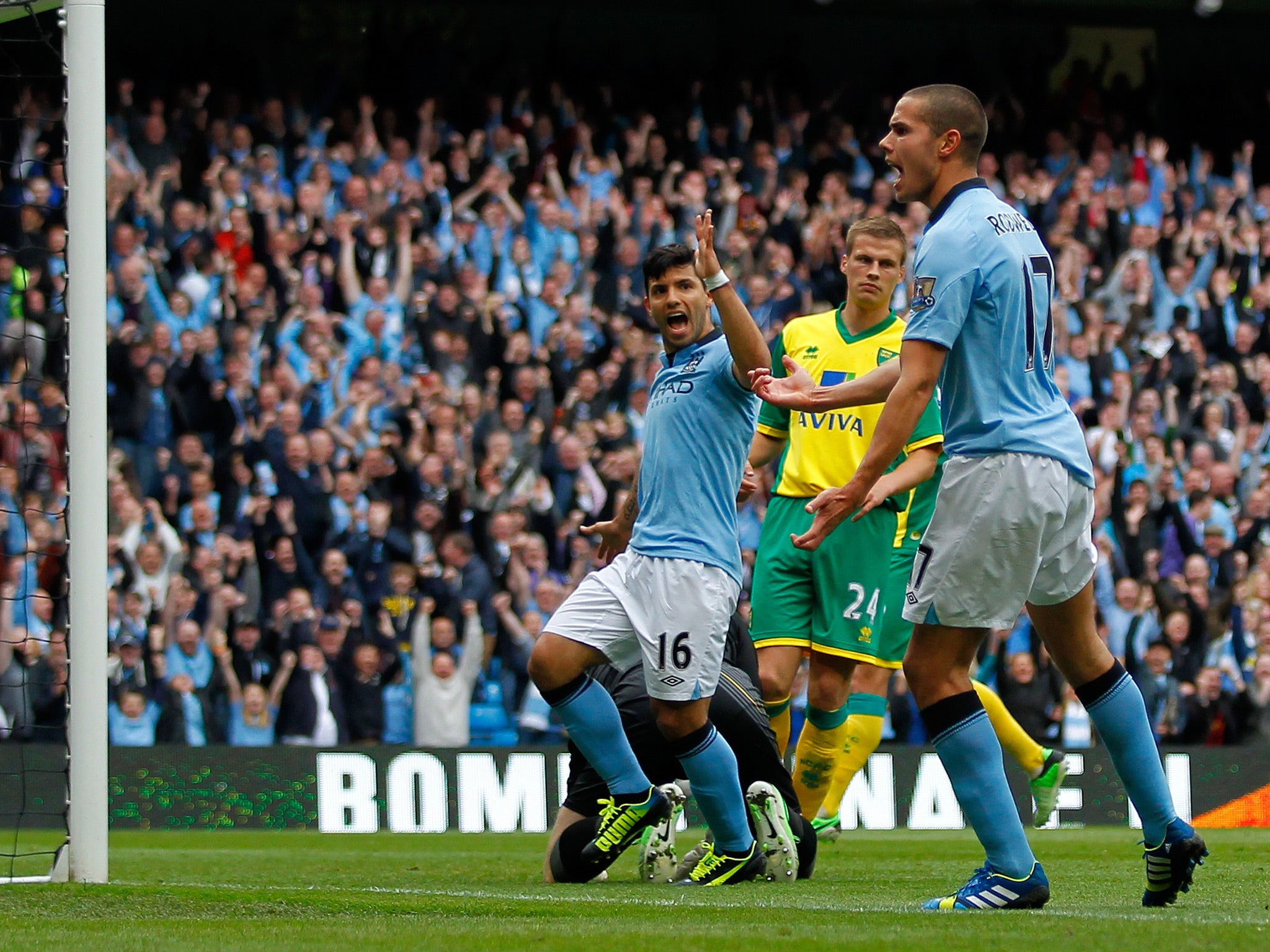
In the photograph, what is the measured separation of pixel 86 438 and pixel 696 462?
6.67 feet

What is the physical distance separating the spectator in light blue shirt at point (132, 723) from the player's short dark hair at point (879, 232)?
22.1ft

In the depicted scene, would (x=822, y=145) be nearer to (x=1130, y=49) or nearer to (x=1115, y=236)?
(x=1115, y=236)

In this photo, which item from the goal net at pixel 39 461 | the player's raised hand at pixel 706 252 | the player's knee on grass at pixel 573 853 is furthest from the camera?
the player's knee on grass at pixel 573 853

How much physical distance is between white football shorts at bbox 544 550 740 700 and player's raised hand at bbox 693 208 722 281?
1.00 meters

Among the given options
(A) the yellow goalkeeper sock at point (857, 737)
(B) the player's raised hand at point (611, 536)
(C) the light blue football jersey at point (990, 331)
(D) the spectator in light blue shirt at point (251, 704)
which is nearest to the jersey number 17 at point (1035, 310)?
(C) the light blue football jersey at point (990, 331)

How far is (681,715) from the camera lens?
20.8ft

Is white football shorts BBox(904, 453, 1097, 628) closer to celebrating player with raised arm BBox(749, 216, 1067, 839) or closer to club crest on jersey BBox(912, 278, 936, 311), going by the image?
club crest on jersey BBox(912, 278, 936, 311)

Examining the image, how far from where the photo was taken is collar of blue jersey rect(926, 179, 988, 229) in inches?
210

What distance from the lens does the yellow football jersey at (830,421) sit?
26.6 ft

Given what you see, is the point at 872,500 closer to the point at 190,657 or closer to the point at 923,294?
the point at 923,294

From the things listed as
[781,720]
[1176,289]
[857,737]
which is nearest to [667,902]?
[781,720]

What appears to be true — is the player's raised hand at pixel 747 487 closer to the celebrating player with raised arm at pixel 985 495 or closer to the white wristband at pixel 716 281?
the white wristband at pixel 716 281

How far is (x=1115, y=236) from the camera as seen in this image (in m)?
18.0

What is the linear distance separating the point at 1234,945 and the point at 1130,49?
1891 cm
